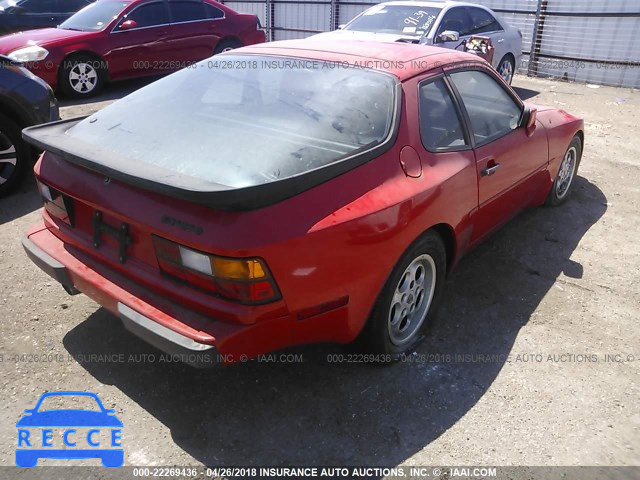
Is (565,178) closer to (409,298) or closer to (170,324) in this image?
(409,298)

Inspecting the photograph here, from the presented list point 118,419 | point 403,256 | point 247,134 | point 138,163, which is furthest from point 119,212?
point 403,256

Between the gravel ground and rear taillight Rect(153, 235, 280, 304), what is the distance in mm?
749

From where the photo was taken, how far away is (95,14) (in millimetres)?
8945

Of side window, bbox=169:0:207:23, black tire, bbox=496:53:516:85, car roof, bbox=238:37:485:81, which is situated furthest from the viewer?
black tire, bbox=496:53:516:85

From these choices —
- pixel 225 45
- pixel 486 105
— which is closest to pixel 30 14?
pixel 225 45

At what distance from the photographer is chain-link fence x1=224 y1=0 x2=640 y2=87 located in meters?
10.7

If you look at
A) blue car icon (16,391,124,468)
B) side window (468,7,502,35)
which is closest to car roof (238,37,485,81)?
blue car icon (16,391,124,468)

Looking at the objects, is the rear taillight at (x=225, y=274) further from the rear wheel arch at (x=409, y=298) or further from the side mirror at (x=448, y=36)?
the side mirror at (x=448, y=36)

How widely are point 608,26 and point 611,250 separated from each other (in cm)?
870

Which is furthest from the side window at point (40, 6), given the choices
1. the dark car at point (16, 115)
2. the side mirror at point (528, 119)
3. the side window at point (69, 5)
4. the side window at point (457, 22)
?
the side mirror at point (528, 119)

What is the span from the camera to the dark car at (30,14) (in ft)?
35.8

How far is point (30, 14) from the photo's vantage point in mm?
11062

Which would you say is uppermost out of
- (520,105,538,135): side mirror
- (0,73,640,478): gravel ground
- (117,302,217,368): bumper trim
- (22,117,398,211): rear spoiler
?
(22,117,398,211): rear spoiler

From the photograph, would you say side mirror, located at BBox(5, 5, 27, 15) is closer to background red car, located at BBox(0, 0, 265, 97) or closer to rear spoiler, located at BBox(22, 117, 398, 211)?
background red car, located at BBox(0, 0, 265, 97)
